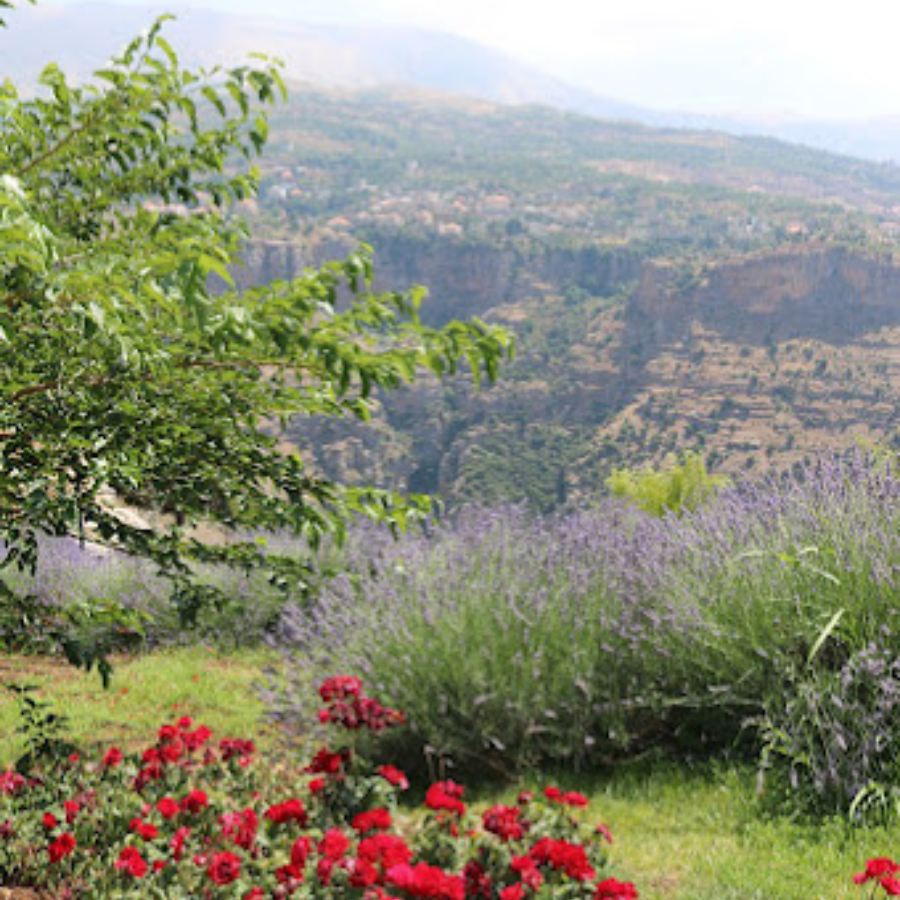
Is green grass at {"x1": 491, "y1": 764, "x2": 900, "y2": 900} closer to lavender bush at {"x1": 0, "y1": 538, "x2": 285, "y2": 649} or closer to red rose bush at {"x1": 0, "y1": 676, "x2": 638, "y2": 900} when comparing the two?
red rose bush at {"x1": 0, "y1": 676, "x2": 638, "y2": 900}

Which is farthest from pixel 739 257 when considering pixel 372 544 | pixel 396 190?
pixel 372 544

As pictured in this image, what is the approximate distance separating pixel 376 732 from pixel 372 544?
10.9 ft

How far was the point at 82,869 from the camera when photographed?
3172 mm

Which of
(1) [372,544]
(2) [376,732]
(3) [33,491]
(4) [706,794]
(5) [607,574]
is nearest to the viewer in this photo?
(3) [33,491]

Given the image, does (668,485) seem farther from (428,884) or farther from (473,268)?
(473,268)

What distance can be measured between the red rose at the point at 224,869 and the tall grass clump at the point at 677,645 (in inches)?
47.0

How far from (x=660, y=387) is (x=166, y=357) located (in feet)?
299

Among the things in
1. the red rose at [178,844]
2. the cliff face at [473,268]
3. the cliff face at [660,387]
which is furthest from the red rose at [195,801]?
the cliff face at [473,268]

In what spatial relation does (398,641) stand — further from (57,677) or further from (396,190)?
(396,190)

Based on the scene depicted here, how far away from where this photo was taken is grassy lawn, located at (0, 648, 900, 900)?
3057 millimetres

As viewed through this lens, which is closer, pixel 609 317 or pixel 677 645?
pixel 677 645

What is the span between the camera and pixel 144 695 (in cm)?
595

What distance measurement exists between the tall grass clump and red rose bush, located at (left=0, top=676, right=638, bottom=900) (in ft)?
1.56

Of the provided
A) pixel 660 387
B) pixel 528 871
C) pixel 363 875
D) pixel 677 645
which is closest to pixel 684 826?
pixel 677 645
